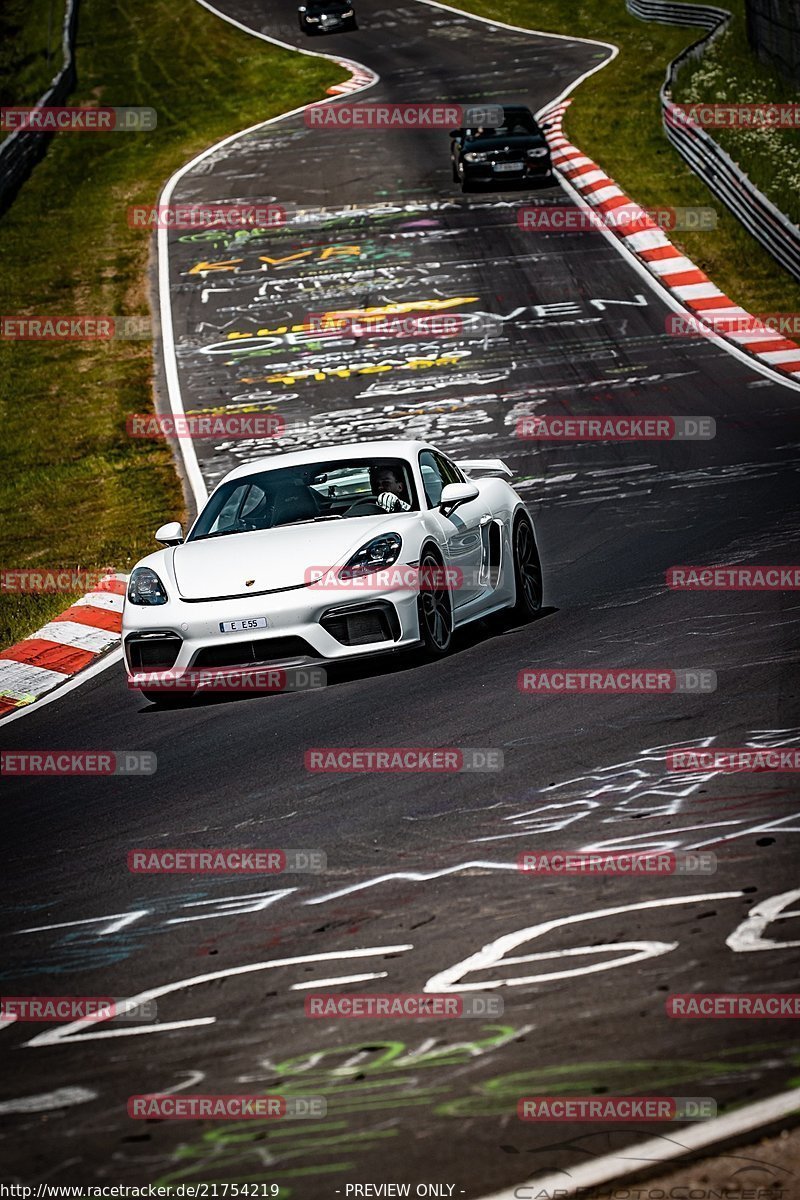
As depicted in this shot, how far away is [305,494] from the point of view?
9961 millimetres

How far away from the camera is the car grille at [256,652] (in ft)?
28.7

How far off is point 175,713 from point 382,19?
45.3 meters

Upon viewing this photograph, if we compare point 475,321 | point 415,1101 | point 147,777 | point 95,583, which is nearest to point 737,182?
point 475,321

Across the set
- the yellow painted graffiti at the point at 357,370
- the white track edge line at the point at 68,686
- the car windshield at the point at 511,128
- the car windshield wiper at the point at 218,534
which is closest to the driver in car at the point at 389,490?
the car windshield wiper at the point at 218,534

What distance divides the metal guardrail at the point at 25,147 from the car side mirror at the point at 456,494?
23.7m

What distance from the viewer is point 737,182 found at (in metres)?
24.5

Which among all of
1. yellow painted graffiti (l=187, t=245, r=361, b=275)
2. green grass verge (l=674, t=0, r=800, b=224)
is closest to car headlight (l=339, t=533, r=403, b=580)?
green grass verge (l=674, t=0, r=800, b=224)

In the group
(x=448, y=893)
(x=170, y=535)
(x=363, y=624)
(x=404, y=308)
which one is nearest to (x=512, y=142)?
(x=404, y=308)

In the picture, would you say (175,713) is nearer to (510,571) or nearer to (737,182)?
(510,571)

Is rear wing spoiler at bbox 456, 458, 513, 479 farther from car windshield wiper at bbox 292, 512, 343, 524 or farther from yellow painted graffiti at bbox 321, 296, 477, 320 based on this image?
yellow painted graffiti at bbox 321, 296, 477, 320

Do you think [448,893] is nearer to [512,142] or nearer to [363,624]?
[363,624]

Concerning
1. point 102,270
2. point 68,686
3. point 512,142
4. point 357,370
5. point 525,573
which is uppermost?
point 512,142

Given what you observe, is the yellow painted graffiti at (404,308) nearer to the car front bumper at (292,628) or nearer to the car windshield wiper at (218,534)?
the car windshield wiper at (218,534)

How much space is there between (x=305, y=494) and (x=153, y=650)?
1.52 meters
